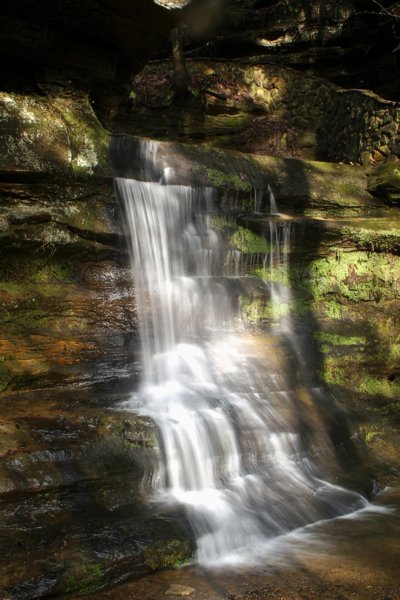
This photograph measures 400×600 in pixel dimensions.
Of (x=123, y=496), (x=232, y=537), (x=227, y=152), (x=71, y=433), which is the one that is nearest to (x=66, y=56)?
(x=227, y=152)

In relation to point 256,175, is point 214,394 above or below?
below

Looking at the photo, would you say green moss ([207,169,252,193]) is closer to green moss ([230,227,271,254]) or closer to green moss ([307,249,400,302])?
green moss ([230,227,271,254])

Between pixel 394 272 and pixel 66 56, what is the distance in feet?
18.1

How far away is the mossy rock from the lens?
28.7ft

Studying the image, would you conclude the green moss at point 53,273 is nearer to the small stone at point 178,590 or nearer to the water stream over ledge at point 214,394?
the water stream over ledge at point 214,394

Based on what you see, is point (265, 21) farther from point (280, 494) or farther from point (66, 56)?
point (280, 494)

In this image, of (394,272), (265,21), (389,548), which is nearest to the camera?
(389,548)

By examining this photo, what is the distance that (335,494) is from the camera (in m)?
5.45

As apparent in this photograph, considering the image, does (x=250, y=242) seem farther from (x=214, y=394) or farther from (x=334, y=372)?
(x=214, y=394)

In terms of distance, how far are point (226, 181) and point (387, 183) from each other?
2.82 metres

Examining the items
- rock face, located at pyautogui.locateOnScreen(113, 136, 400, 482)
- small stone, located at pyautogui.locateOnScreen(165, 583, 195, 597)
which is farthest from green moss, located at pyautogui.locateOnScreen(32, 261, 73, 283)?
small stone, located at pyautogui.locateOnScreen(165, 583, 195, 597)

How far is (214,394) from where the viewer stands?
5953 mm

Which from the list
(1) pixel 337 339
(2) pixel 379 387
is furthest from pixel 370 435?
(1) pixel 337 339

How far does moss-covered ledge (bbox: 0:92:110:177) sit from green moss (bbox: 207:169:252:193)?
170 centimetres
